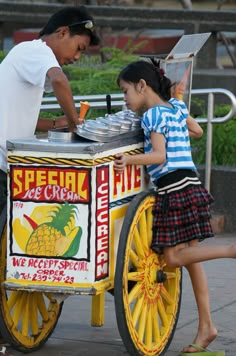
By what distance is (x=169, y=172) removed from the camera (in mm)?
5938

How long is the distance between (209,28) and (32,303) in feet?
22.7

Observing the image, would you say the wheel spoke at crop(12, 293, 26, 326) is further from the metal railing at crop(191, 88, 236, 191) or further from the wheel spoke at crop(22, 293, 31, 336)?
the metal railing at crop(191, 88, 236, 191)

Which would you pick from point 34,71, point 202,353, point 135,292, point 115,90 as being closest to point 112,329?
point 202,353

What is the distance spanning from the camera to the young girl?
588 centimetres

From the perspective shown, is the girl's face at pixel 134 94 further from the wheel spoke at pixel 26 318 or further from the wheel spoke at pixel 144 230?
the wheel spoke at pixel 26 318

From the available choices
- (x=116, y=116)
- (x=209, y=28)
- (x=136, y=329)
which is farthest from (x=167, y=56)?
(x=209, y=28)

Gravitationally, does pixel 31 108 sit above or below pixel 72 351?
above

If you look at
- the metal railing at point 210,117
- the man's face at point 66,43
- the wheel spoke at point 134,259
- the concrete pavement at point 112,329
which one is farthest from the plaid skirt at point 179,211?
the metal railing at point 210,117

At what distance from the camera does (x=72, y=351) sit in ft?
20.4

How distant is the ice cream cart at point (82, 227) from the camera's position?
556cm

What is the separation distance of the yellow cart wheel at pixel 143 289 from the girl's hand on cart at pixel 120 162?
0.19 m

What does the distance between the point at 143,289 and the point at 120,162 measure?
700 millimetres

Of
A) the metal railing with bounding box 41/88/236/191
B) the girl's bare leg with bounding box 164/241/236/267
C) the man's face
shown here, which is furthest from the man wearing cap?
the metal railing with bounding box 41/88/236/191

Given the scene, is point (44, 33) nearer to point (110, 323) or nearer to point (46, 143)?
point (46, 143)
